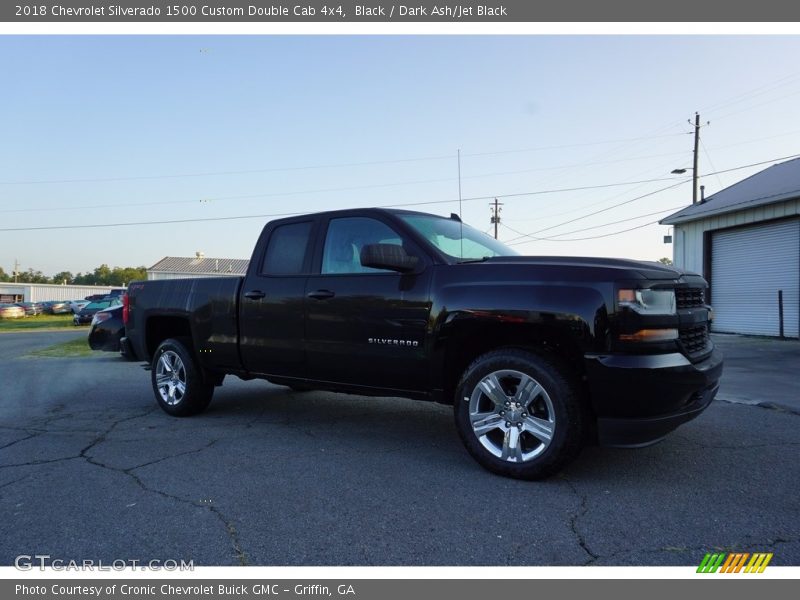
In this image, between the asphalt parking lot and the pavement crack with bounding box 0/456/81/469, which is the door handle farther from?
the pavement crack with bounding box 0/456/81/469

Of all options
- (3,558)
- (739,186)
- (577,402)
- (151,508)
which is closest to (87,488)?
(151,508)

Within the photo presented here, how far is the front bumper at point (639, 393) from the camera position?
3.46 meters

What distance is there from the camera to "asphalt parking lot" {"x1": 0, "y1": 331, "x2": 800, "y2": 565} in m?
2.85

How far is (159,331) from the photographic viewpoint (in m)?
6.51

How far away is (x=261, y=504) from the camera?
3439 millimetres

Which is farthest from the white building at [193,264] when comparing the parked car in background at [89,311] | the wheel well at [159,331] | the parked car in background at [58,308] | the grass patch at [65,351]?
the wheel well at [159,331]

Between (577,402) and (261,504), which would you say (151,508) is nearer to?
(261,504)

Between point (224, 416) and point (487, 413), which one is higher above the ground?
point (487, 413)

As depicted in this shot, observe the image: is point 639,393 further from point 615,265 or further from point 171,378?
point 171,378

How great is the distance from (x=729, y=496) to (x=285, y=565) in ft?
8.59

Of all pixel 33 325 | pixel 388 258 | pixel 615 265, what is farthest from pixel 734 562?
pixel 33 325

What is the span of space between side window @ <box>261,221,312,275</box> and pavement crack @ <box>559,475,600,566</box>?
2.83m

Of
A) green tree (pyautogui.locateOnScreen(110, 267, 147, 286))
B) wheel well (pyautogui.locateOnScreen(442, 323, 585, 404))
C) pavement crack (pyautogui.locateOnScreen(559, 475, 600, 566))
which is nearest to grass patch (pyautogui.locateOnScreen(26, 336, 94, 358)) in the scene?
wheel well (pyautogui.locateOnScreen(442, 323, 585, 404))

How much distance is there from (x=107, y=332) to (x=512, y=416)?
988 centimetres
